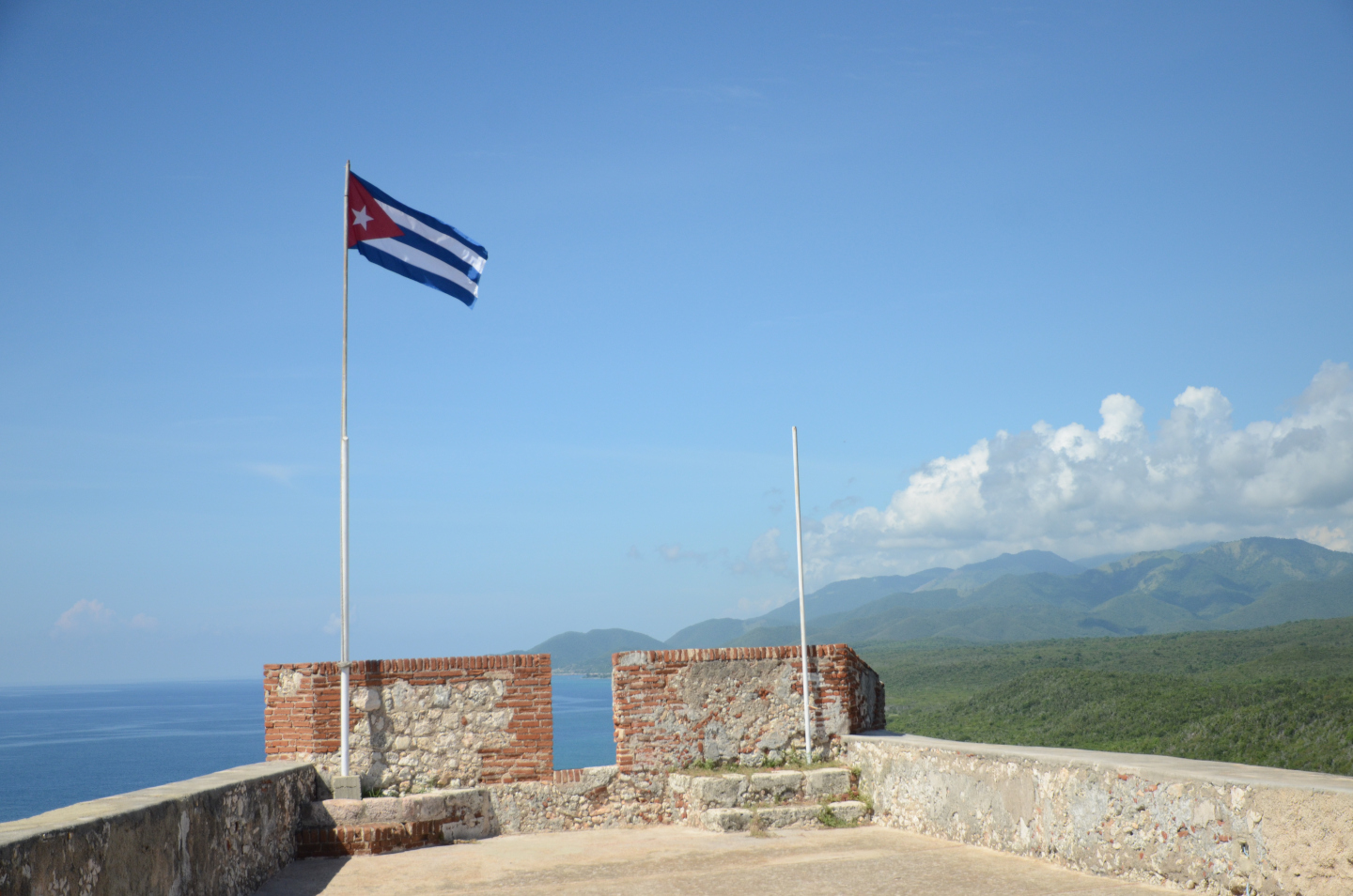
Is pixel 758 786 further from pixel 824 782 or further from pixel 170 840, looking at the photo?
pixel 170 840

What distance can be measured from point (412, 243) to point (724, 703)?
5508 millimetres

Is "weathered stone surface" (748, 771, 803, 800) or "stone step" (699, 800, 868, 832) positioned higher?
"weathered stone surface" (748, 771, 803, 800)

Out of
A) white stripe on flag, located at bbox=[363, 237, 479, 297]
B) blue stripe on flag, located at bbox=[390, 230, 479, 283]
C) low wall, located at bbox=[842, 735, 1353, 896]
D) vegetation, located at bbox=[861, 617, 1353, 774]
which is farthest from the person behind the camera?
vegetation, located at bbox=[861, 617, 1353, 774]

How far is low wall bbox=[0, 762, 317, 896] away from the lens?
433 centimetres

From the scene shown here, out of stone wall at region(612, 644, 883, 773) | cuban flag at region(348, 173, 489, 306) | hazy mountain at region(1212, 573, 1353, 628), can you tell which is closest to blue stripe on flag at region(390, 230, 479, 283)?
cuban flag at region(348, 173, 489, 306)

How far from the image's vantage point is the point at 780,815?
8.88 metres

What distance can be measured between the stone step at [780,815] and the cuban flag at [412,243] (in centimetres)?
575

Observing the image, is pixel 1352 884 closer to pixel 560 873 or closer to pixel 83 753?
pixel 560 873

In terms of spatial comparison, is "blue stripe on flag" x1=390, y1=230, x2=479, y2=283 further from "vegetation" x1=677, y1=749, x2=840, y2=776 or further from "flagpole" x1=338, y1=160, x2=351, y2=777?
"vegetation" x1=677, y1=749, x2=840, y2=776

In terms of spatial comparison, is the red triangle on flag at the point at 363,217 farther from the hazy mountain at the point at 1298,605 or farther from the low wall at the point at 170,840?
the hazy mountain at the point at 1298,605

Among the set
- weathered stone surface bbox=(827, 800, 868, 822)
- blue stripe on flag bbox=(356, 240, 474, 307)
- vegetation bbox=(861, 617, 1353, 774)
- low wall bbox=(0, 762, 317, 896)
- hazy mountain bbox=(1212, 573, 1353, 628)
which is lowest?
hazy mountain bbox=(1212, 573, 1353, 628)

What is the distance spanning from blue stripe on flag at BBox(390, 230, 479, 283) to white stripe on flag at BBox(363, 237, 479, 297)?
3 centimetres

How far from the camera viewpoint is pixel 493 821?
9.07 meters

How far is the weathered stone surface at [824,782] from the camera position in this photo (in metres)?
9.14
